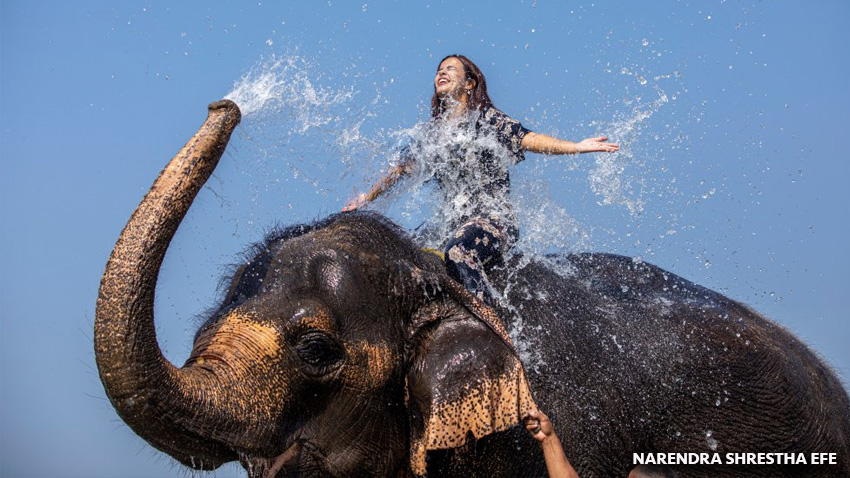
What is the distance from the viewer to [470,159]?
621 cm

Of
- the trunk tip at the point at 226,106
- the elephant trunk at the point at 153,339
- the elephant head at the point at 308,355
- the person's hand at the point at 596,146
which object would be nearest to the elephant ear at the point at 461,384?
the elephant head at the point at 308,355

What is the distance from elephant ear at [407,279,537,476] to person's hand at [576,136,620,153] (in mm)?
1883

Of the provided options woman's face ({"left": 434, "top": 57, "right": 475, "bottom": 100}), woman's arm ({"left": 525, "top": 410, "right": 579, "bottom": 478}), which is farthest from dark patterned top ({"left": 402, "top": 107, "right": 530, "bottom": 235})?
woman's arm ({"left": 525, "top": 410, "right": 579, "bottom": 478})

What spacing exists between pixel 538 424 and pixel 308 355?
3.53ft

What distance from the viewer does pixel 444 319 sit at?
456cm

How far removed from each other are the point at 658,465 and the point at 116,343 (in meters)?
3.25

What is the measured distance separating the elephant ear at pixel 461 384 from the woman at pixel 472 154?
818mm

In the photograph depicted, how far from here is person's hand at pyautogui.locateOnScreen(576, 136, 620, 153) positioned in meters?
5.97

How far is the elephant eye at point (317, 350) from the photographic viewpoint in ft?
13.7

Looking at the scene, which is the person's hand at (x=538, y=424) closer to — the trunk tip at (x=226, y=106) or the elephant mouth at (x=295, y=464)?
the elephant mouth at (x=295, y=464)

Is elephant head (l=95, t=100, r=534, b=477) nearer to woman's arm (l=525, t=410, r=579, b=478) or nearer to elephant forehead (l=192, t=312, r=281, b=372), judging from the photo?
elephant forehead (l=192, t=312, r=281, b=372)

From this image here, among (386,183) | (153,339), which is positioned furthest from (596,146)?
(153,339)

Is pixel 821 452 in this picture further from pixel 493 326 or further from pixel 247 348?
pixel 247 348

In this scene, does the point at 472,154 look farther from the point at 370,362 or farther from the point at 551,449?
the point at 551,449
